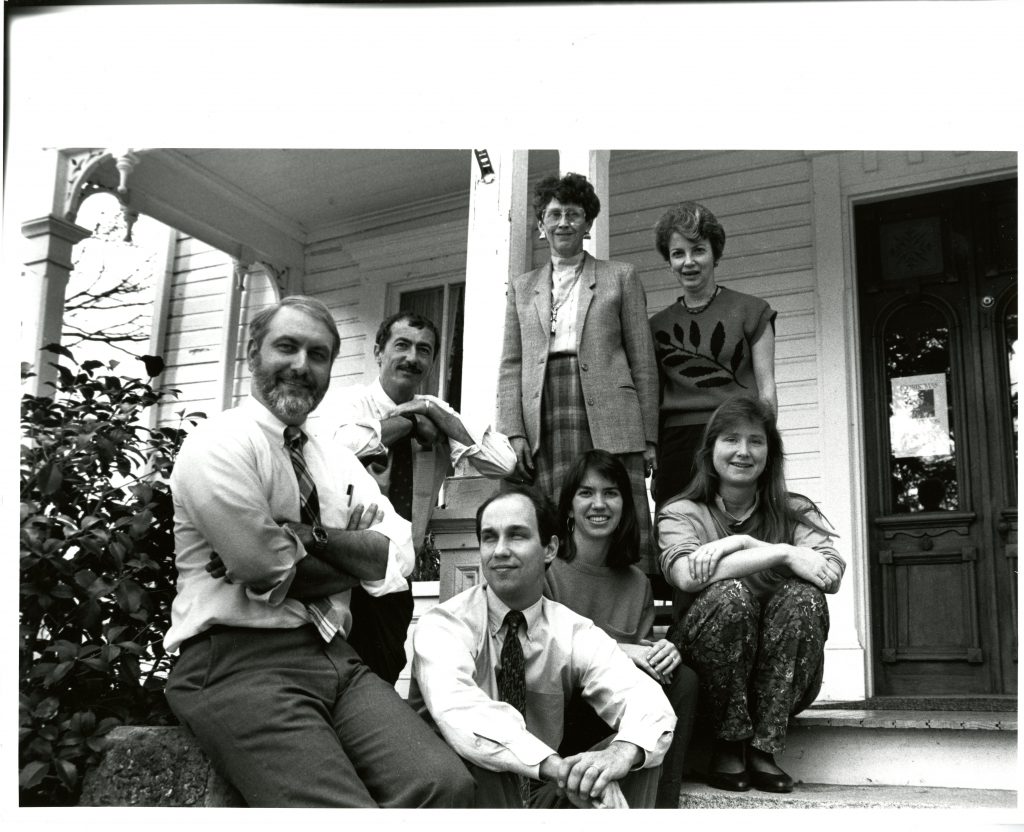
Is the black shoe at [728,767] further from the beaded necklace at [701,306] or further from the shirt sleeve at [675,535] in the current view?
the beaded necklace at [701,306]

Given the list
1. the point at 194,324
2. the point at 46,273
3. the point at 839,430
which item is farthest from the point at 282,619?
the point at 194,324

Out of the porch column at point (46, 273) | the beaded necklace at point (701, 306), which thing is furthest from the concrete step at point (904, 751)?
the porch column at point (46, 273)

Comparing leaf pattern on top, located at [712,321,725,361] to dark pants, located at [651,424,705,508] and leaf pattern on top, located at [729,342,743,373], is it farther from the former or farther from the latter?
dark pants, located at [651,424,705,508]

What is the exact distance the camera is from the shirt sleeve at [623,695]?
2.36m

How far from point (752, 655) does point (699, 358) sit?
1.10 m

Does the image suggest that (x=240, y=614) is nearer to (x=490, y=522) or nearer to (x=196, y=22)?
(x=490, y=522)

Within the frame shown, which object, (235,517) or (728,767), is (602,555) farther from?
(235,517)

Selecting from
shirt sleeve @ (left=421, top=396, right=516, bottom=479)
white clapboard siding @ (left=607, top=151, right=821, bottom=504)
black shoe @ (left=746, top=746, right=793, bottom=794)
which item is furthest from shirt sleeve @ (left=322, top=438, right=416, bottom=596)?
white clapboard siding @ (left=607, top=151, right=821, bottom=504)

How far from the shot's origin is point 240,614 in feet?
7.43

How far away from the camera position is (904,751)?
9.65 ft

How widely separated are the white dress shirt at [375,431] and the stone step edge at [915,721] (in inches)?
46.9

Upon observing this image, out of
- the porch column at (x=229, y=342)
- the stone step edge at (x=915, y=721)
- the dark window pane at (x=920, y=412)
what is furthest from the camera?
the porch column at (x=229, y=342)

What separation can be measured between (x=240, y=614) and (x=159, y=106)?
1.39m

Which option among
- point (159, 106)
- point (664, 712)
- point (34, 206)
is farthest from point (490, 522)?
point (34, 206)
